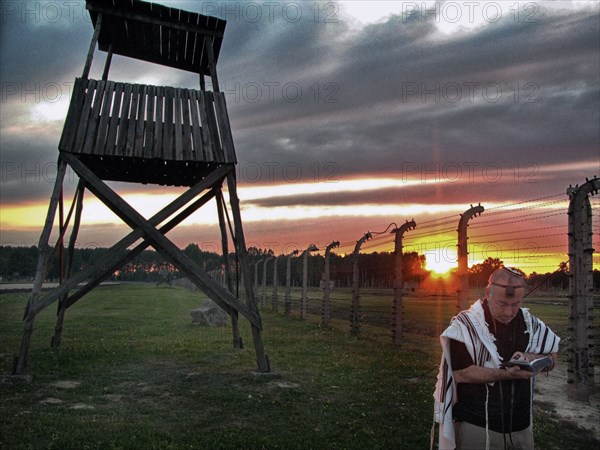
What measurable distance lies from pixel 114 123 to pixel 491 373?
10.2m

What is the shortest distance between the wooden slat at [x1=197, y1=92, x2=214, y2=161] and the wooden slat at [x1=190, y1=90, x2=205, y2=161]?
69 mm

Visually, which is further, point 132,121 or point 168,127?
point 168,127

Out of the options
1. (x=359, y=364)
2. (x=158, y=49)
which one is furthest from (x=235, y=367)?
(x=158, y=49)

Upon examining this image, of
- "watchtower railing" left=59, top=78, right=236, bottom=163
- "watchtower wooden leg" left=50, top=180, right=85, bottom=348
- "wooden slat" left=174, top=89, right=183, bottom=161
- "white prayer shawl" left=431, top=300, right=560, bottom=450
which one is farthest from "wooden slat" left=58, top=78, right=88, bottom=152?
"white prayer shawl" left=431, top=300, right=560, bottom=450

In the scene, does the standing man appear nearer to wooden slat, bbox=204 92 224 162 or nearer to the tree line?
wooden slat, bbox=204 92 224 162

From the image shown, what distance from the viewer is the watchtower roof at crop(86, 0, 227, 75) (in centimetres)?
1249

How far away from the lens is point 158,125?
1212cm

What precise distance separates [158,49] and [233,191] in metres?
4.75

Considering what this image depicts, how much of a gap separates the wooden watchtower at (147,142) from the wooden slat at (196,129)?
0.02 metres

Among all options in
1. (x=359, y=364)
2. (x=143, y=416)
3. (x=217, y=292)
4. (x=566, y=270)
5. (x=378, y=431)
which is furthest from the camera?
(x=359, y=364)

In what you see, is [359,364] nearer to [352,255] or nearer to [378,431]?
[378,431]

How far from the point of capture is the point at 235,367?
1243 cm

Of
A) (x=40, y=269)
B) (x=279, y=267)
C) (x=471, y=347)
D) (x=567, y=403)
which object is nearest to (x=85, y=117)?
(x=40, y=269)

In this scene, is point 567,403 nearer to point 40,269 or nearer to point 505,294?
point 505,294
